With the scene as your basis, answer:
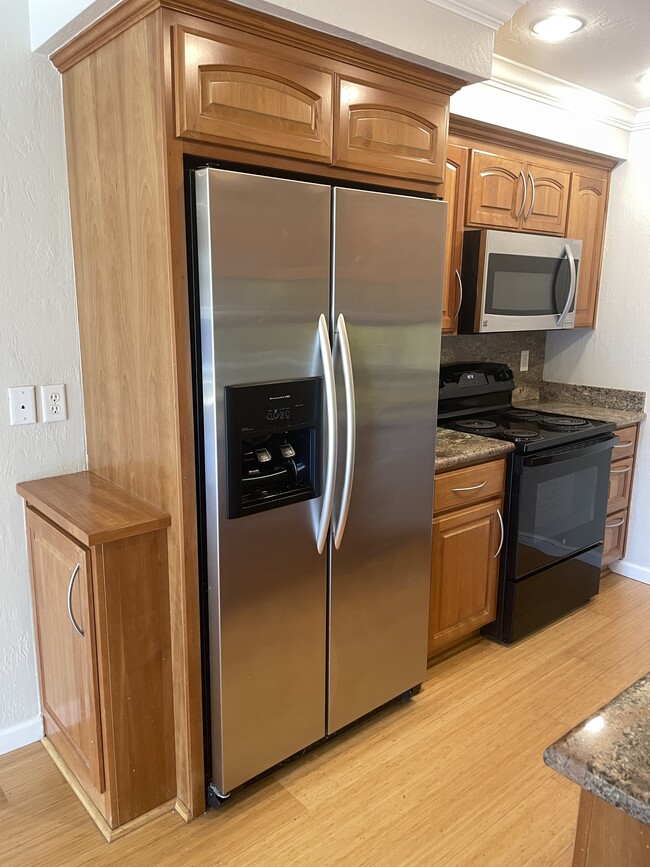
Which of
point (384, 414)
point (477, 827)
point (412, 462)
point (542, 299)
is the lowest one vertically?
point (477, 827)

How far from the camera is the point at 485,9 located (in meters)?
2.01

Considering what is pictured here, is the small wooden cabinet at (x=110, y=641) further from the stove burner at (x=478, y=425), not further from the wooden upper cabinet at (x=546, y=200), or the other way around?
the wooden upper cabinet at (x=546, y=200)

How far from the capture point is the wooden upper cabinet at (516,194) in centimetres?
279

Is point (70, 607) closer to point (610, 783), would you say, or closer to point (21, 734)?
point (21, 734)

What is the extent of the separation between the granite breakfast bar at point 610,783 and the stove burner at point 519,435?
1.98 meters

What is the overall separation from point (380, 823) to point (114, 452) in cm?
137

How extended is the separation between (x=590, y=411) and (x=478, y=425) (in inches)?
33.7

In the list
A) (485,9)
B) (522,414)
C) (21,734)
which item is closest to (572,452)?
(522,414)

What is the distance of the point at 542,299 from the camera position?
122 inches

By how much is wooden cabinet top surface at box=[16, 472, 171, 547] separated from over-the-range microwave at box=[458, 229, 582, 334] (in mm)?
1683

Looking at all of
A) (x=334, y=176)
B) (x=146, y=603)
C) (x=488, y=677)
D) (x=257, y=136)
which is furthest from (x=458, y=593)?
(x=257, y=136)

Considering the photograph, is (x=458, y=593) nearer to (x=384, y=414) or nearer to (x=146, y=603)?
(x=384, y=414)

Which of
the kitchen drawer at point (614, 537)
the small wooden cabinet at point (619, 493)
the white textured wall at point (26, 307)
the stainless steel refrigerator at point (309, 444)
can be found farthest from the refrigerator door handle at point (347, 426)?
the kitchen drawer at point (614, 537)

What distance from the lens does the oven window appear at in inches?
112
